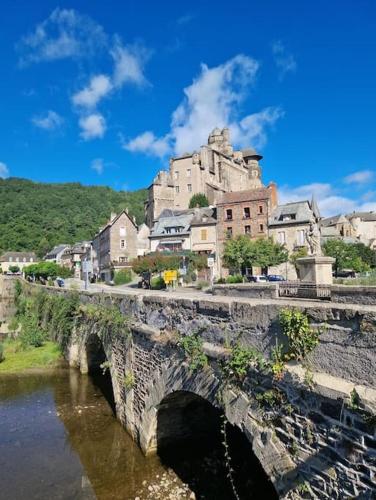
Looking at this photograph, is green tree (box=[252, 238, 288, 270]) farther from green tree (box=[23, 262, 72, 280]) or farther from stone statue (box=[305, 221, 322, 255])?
green tree (box=[23, 262, 72, 280])

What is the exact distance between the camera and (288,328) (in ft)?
14.4

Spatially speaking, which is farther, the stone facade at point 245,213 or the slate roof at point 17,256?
the slate roof at point 17,256

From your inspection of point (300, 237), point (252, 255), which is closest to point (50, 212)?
point (300, 237)

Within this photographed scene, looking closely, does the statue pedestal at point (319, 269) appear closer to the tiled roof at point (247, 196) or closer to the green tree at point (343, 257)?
the green tree at point (343, 257)

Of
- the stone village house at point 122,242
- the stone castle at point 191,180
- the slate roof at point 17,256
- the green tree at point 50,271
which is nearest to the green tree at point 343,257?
the stone village house at point 122,242

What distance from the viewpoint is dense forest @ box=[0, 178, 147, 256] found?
80312 mm

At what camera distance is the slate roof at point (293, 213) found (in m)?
34.6

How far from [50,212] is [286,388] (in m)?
91.8

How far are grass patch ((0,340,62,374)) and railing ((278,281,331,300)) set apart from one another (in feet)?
40.7

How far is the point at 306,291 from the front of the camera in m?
8.56

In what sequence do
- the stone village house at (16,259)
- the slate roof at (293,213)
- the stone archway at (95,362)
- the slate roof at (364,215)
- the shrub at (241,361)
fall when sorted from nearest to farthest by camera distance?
the shrub at (241,361) < the stone archway at (95,362) < the slate roof at (293,213) < the slate roof at (364,215) < the stone village house at (16,259)

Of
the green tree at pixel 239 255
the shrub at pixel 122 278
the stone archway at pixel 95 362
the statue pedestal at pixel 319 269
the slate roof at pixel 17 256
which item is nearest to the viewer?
the statue pedestal at pixel 319 269

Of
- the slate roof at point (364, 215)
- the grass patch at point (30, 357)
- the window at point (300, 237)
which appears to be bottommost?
the grass patch at point (30, 357)

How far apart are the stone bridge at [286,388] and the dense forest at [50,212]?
218ft
